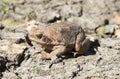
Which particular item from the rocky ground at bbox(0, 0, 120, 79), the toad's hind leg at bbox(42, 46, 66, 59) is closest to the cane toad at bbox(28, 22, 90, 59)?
the toad's hind leg at bbox(42, 46, 66, 59)

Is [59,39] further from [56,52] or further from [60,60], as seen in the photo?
[60,60]

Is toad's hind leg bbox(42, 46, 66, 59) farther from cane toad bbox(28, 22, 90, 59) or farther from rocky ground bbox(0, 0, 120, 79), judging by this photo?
rocky ground bbox(0, 0, 120, 79)

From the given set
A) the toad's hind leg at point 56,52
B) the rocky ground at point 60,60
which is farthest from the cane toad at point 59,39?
the rocky ground at point 60,60

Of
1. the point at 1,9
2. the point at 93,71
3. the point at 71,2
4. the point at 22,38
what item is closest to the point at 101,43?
the point at 93,71

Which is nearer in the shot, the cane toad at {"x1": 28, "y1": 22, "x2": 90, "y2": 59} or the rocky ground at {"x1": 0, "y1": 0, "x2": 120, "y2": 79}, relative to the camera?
the rocky ground at {"x1": 0, "y1": 0, "x2": 120, "y2": 79}

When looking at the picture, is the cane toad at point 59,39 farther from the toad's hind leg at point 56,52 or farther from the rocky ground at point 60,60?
the rocky ground at point 60,60

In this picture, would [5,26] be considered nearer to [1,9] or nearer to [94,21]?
[1,9]
